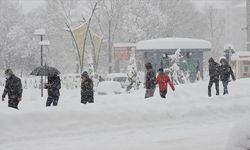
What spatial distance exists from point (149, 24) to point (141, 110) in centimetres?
4017

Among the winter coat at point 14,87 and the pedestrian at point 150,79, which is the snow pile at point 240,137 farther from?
the pedestrian at point 150,79

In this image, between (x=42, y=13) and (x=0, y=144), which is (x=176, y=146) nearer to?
(x=0, y=144)

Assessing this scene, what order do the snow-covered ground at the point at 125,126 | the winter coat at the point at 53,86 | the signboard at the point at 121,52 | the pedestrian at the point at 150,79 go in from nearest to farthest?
the snow-covered ground at the point at 125,126 → the winter coat at the point at 53,86 → the pedestrian at the point at 150,79 → the signboard at the point at 121,52

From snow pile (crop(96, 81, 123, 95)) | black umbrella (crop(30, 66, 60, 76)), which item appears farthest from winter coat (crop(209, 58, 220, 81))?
snow pile (crop(96, 81, 123, 95))

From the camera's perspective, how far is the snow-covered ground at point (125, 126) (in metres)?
9.57

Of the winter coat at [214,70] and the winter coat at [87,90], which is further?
the winter coat at [214,70]

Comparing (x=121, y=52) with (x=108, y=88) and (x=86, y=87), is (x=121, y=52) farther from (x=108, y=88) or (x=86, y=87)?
(x=86, y=87)

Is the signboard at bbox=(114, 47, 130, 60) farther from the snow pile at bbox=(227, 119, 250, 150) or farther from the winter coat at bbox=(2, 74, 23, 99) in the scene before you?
the snow pile at bbox=(227, 119, 250, 150)

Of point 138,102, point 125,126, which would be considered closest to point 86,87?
point 138,102

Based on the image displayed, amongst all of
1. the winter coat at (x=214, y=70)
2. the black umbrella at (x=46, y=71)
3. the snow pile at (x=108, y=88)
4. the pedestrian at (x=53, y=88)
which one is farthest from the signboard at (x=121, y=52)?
the pedestrian at (x=53, y=88)

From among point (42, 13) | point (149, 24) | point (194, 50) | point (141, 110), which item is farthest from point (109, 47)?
point (141, 110)

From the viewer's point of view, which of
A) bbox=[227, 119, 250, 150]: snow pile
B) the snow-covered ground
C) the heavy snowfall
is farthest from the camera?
the heavy snowfall

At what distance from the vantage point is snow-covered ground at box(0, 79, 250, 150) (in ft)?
31.4

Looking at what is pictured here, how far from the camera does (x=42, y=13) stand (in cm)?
6425
